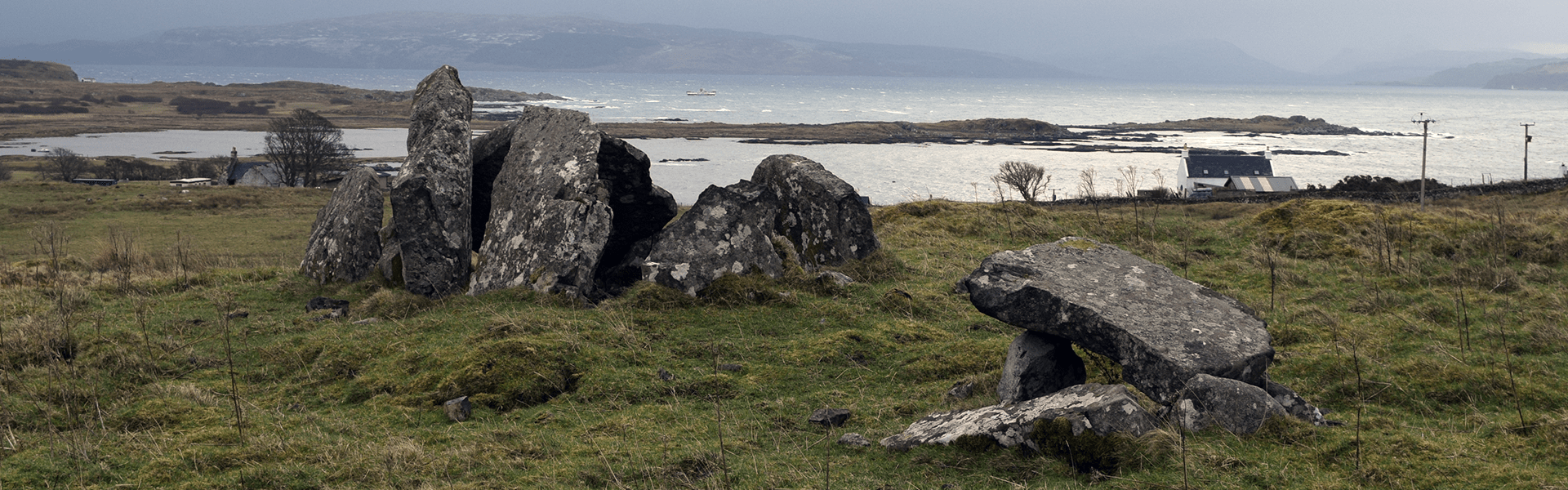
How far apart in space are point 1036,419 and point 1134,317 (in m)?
1.92

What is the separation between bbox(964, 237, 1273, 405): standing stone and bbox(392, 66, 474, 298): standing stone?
839 centimetres

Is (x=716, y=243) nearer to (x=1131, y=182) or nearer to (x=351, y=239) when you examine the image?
(x=351, y=239)

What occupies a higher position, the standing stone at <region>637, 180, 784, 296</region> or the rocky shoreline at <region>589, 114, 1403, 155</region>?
Answer: the rocky shoreline at <region>589, 114, 1403, 155</region>

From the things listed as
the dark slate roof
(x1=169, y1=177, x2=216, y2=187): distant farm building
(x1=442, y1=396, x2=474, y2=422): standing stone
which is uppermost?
the dark slate roof

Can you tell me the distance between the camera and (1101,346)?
815 cm

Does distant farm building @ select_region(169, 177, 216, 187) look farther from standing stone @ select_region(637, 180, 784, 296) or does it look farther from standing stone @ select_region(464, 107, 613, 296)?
standing stone @ select_region(637, 180, 784, 296)

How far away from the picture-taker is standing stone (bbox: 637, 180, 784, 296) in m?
12.9

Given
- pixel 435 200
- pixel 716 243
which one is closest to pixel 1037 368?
pixel 716 243

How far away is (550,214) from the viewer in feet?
43.6

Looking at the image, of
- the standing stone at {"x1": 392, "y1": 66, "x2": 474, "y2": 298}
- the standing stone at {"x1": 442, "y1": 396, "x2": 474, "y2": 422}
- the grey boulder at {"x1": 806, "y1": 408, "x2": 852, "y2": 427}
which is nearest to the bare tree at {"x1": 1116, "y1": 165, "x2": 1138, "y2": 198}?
the standing stone at {"x1": 392, "y1": 66, "x2": 474, "y2": 298}

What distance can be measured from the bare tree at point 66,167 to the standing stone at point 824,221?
76.2 metres

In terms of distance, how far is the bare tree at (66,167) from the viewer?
235 ft

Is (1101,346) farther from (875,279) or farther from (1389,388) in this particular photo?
(875,279)

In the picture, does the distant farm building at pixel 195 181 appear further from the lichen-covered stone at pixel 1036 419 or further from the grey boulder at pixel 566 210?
the lichen-covered stone at pixel 1036 419
